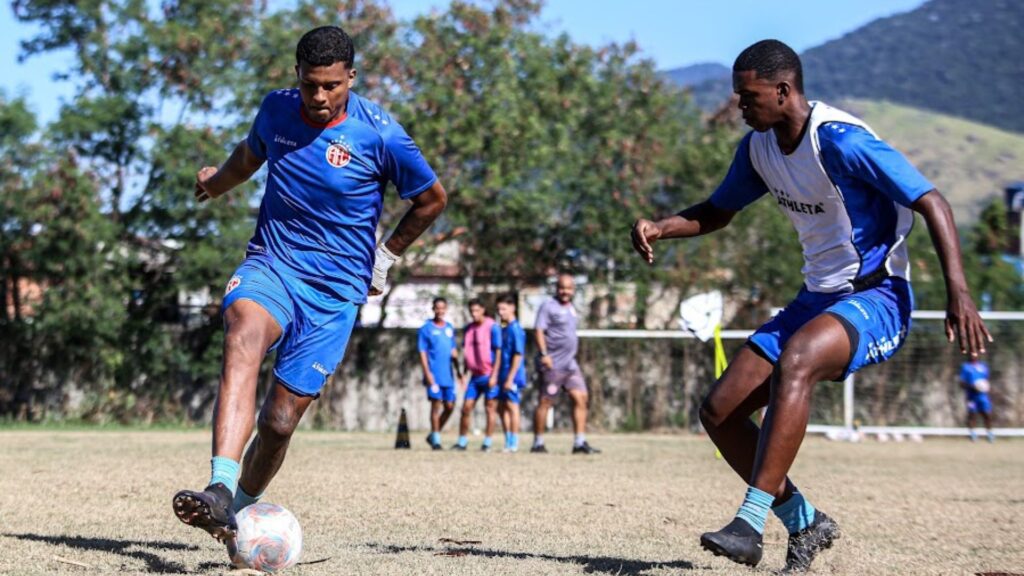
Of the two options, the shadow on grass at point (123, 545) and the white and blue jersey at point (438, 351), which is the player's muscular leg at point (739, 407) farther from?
the white and blue jersey at point (438, 351)

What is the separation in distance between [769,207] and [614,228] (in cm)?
325

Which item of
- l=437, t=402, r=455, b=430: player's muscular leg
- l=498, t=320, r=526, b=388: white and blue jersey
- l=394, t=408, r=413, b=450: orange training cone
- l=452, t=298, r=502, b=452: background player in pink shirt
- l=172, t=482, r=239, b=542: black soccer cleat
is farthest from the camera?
l=437, t=402, r=455, b=430: player's muscular leg

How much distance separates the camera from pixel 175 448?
1628 centimetres

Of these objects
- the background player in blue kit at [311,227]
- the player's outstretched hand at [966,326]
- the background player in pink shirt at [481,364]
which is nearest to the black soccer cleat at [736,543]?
the player's outstretched hand at [966,326]

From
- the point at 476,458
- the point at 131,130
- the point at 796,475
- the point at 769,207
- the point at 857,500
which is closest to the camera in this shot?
the point at 857,500

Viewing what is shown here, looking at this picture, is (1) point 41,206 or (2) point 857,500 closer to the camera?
(2) point 857,500

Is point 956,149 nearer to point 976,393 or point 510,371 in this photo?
point 976,393

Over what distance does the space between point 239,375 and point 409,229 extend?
1.30 m

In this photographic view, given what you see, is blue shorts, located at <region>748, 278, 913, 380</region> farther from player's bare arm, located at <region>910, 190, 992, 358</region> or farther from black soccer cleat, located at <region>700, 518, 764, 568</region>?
black soccer cleat, located at <region>700, 518, 764, 568</region>

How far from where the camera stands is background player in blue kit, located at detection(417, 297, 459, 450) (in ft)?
59.4

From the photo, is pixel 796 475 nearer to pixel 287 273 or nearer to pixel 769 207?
pixel 287 273

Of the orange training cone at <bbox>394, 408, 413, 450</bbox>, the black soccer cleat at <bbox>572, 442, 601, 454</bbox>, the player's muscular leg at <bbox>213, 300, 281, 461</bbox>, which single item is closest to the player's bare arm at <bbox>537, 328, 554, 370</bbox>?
the black soccer cleat at <bbox>572, 442, 601, 454</bbox>

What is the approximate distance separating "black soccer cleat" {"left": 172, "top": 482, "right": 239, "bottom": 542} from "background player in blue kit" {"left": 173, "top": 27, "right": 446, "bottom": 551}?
0.67 meters

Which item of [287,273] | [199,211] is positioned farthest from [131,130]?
[287,273]
